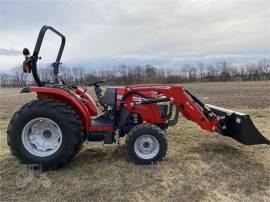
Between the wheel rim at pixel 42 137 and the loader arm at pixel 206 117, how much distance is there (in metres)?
1.44

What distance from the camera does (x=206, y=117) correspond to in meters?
5.90

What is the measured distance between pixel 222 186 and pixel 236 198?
1.18ft

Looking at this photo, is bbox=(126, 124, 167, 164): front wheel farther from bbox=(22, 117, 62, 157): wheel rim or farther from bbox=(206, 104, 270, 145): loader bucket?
bbox=(206, 104, 270, 145): loader bucket

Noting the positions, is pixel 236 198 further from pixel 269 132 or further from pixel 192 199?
pixel 269 132

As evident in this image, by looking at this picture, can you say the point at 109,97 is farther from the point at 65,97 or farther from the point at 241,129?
the point at 241,129

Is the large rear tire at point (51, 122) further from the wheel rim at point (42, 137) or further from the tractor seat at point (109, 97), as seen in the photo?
the tractor seat at point (109, 97)

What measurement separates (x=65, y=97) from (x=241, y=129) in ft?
9.71

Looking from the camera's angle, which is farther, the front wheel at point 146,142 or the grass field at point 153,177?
the front wheel at point 146,142

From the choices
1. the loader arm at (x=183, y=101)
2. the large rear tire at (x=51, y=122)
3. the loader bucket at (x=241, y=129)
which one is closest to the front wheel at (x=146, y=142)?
the loader arm at (x=183, y=101)

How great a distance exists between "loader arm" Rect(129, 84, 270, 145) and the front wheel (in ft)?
2.27

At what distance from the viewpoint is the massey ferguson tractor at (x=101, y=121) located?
17.3ft

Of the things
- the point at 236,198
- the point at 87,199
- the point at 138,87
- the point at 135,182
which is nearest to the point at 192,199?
the point at 236,198

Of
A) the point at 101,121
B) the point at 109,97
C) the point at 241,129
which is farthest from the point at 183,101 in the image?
the point at 101,121

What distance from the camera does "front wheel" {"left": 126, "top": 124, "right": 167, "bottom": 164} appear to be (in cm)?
537
